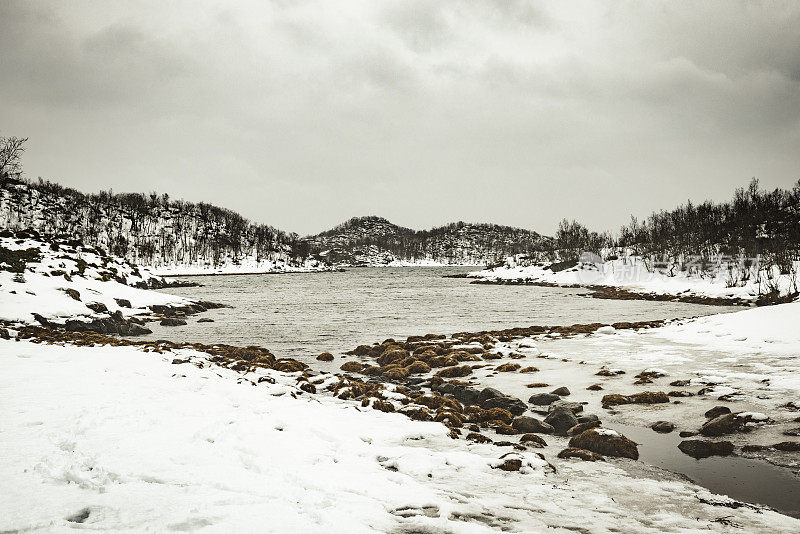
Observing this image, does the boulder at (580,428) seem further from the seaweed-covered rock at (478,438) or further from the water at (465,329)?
the seaweed-covered rock at (478,438)

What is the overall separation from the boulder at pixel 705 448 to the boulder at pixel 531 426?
2.30 metres

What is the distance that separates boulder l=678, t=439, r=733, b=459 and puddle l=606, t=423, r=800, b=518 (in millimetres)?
105

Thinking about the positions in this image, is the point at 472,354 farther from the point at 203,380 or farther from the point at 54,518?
the point at 54,518

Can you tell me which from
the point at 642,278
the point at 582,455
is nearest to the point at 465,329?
the point at 582,455

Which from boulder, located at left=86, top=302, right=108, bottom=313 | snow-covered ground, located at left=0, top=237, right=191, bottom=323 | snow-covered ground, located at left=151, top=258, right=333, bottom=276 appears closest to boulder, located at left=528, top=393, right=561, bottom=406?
snow-covered ground, located at left=0, top=237, right=191, bottom=323

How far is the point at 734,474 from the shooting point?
6535 mm

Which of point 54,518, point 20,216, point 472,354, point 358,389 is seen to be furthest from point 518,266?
point 20,216

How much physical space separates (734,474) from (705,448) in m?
0.86

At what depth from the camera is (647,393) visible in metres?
10.5

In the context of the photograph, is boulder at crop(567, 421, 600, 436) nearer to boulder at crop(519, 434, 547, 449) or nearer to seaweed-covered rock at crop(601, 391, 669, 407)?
boulder at crop(519, 434, 547, 449)

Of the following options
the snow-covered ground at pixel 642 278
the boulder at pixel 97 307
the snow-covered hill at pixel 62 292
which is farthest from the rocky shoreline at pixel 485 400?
the snow-covered ground at pixel 642 278

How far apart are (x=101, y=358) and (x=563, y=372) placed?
13.4 metres

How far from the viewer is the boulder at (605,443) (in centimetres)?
735

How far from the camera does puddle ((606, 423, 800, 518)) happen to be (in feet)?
18.7
